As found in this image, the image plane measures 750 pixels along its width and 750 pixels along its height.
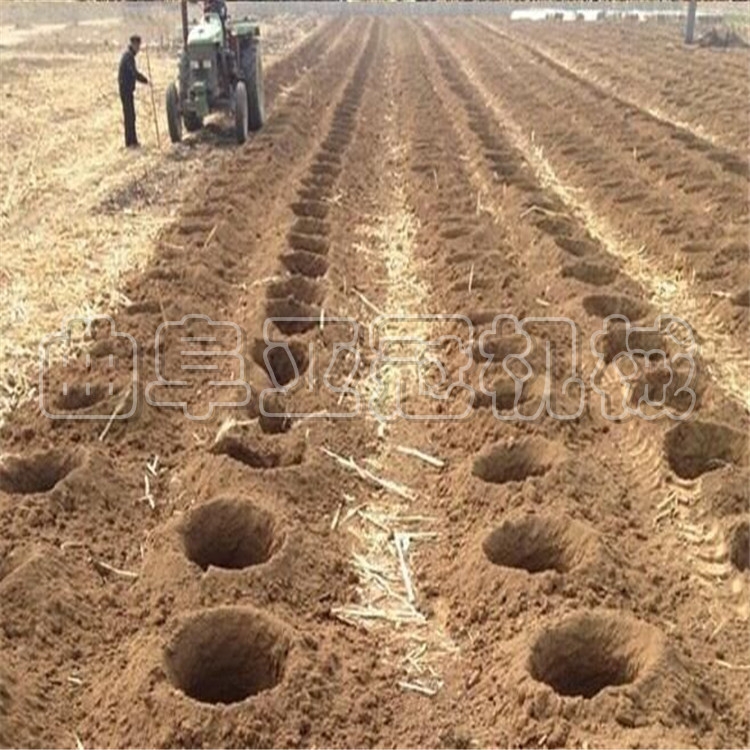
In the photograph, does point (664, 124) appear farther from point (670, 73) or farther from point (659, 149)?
point (670, 73)

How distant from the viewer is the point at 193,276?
9.01 meters

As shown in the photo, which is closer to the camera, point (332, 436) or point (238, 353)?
point (332, 436)

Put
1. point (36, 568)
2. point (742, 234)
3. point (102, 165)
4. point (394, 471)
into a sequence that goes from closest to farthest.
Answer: point (36, 568) → point (394, 471) → point (742, 234) → point (102, 165)

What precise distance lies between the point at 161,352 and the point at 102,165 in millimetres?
7297

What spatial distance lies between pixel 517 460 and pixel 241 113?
9803 mm

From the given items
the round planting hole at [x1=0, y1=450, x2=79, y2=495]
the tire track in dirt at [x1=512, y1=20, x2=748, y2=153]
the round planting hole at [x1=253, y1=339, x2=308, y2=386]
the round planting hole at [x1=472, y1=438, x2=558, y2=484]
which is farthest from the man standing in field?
the round planting hole at [x1=472, y1=438, x2=558, y2=484]

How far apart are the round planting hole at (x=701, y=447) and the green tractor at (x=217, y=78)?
991cm

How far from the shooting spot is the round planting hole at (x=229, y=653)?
14.9 feet

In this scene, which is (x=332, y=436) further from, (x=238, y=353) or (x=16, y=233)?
(x=16, y=233)

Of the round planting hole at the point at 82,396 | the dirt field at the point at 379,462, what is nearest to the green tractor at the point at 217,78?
the dirt field at the point at 379,462

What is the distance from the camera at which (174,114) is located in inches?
581

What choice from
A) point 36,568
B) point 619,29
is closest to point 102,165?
point 36,568

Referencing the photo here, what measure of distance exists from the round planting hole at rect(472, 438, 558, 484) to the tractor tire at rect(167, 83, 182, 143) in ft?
33.1

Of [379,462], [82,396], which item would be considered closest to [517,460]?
[379,462]
